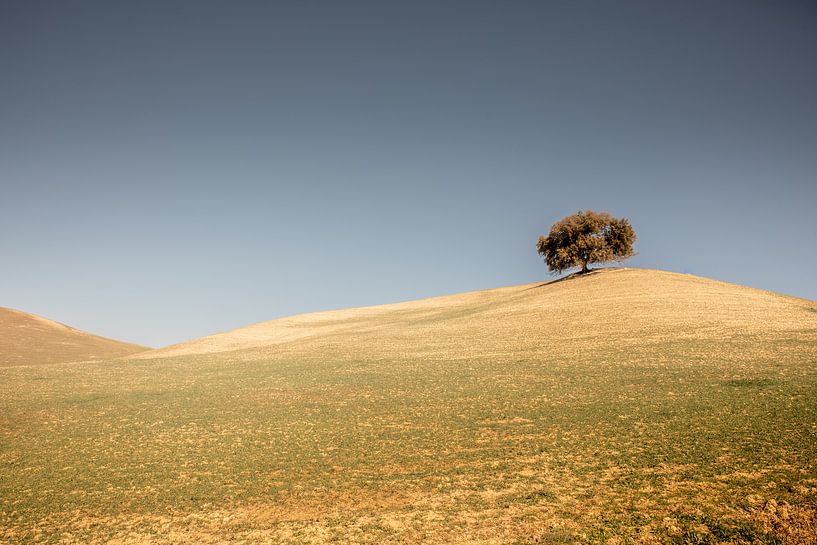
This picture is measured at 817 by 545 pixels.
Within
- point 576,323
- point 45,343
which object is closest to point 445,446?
point 576,323

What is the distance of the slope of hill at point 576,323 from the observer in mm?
28500

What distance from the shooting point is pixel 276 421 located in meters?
16.2

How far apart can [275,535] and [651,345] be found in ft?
76.2

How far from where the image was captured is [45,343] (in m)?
55.2

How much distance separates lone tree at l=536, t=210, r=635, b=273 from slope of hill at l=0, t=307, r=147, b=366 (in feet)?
182

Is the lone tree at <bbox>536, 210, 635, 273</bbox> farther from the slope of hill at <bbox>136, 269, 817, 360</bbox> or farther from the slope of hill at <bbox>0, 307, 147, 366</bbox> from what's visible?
the slope of hill at <bbox>0, 307, 147, 366</bbox>

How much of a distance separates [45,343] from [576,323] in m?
60.0

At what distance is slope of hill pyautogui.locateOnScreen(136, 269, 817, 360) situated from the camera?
28.5 meters

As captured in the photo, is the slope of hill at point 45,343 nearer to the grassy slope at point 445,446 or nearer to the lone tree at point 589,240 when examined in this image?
the grassy slope at point 445,446

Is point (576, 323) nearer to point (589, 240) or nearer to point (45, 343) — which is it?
point (589, 240)

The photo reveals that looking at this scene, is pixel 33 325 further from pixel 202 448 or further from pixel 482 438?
pixel 482 438

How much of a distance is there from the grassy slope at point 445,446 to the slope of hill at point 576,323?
684mm

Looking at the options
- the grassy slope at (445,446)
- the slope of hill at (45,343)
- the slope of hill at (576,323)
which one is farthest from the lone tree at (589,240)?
the slope of hill at (45,343)

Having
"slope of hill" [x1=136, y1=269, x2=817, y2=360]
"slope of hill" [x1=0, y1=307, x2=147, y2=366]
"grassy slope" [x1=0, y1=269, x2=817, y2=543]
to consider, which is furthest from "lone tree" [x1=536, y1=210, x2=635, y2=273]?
"slope of hill" [x1=0, y1=307, x2=147, y2=366]
